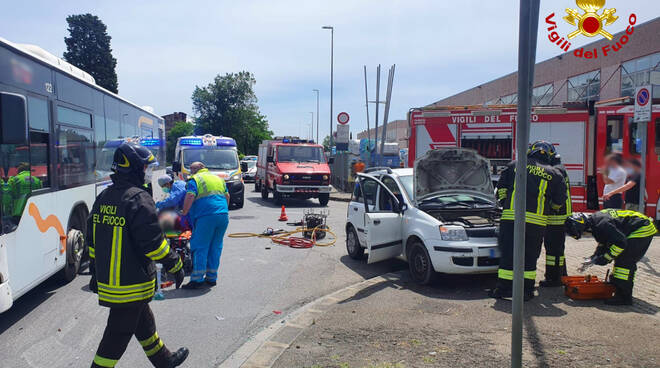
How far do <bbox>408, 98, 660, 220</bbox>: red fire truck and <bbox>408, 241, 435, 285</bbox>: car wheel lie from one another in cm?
607

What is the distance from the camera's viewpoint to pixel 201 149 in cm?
1677

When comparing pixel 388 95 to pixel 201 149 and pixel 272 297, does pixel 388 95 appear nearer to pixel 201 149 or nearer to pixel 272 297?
pixel 201 149

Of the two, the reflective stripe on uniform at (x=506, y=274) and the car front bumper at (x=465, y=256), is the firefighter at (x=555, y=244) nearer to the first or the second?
the car front bumper at (x=465, y=256)

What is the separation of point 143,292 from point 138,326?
0.37m

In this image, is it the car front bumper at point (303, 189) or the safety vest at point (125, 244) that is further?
the car front bumper at point (303, 189)

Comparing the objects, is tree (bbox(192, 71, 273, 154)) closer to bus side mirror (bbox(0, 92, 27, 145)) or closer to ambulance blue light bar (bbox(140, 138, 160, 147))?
ambulance blue light bar (bbox(140, 138, 160, 147))

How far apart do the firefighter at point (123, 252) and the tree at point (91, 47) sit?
51.1 metres

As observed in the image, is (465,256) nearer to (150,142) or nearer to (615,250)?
(615,250)

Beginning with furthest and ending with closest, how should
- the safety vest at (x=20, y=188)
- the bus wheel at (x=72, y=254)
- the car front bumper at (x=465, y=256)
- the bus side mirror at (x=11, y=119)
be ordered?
the bus wheel at (x=72, y=254), the car front bumper at (x=465, y=256), the safety vest at (x=20, y=188), the bus side mirror at (x=11, y=119)

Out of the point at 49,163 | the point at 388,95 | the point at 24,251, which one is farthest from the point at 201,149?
the point at 24,251

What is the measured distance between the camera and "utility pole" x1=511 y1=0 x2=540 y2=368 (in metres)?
2.99

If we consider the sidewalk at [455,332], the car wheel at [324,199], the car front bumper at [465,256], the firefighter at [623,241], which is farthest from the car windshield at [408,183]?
the car wheel at [324,199]

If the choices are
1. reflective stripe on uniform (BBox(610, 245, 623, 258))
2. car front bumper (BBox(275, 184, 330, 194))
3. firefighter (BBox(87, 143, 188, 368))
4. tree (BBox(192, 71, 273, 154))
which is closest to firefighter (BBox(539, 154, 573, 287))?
reflective stripe on uniform (BBox(610, 245, 623, 258))

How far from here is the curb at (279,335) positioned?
171 inches
